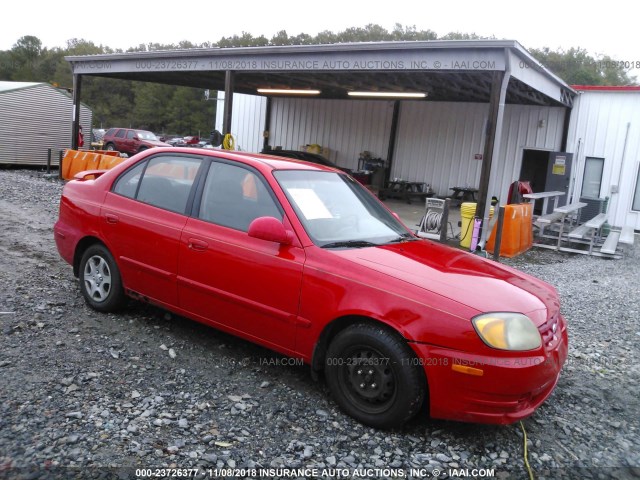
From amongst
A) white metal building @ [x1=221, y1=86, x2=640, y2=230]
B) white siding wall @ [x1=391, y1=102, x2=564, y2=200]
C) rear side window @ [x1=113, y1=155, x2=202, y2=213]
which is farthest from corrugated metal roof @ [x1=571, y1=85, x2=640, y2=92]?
rear side window @ [x1=113, y1=155, x2=202, y2=213]

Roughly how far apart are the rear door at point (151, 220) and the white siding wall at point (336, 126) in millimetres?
17453

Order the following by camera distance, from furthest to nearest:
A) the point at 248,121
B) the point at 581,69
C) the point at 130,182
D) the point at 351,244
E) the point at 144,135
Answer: the point at 581,69 < the point at 144,135 < the point at 248,121 < the point at 130,182 < the point at 351,244

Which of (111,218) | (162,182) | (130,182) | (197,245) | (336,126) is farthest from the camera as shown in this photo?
(336,126)

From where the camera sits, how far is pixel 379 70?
11328 millimetres

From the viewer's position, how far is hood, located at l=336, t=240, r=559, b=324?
330 cm

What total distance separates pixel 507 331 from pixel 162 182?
3.10m

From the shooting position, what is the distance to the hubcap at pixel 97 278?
4.98 m

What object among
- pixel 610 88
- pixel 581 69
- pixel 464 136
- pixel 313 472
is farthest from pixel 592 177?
pixel 581 69

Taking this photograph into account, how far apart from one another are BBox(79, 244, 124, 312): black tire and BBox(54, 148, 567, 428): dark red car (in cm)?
1

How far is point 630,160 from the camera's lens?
51.5 feet

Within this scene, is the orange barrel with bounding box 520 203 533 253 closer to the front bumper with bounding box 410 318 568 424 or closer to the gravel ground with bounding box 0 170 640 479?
the gravel ground with bounding box 0 170 640 479

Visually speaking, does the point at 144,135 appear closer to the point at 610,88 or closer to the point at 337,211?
the point at 610,88

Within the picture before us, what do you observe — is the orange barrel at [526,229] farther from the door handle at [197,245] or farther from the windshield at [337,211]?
the door handle at [197,245]

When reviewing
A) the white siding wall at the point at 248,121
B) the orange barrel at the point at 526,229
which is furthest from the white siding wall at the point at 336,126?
the orange barrel at the point at 526,229
